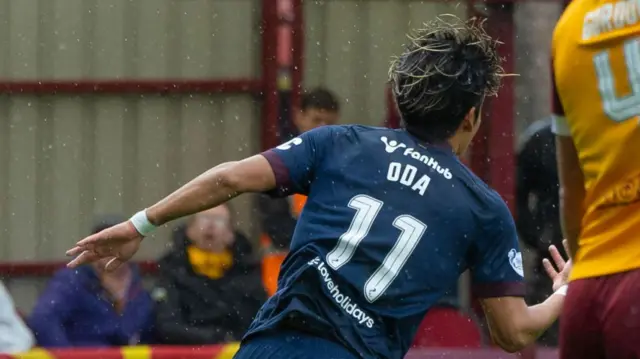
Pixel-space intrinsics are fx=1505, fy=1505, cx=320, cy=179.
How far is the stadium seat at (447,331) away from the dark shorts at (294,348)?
3615mm

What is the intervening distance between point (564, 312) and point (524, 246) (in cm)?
432

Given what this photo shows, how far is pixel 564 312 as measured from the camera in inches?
143

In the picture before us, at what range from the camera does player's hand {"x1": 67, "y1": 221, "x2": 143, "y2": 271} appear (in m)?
4.11

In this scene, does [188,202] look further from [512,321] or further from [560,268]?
[560,268]

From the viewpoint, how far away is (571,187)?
3.79 metres

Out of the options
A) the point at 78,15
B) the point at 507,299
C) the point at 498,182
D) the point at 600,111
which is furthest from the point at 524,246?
the point at 600,111

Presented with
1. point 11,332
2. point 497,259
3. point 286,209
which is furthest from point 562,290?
point 286,209

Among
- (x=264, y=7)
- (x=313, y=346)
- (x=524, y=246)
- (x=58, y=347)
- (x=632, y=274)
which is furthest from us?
(x=264, y=7)

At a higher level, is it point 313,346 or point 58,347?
point 313,346

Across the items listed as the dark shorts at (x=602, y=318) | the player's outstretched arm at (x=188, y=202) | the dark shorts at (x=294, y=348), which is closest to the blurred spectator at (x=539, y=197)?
the player's outstretched arm at (x=188, y=202)

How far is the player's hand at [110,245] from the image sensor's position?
162 inches

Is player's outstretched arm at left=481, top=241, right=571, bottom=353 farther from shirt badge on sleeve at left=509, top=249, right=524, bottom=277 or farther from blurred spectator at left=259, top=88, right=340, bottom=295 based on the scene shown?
blurred spectator at left=259, top=88, right=340, bottom=295

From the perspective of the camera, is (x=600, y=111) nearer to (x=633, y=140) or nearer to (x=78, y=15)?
(x=633, y=140)

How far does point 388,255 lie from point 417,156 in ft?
0.92
